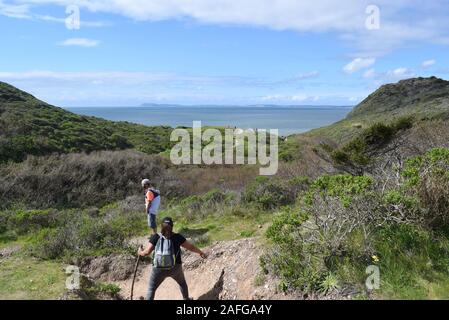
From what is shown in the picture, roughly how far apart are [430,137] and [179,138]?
84.7 ft

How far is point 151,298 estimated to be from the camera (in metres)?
6.96

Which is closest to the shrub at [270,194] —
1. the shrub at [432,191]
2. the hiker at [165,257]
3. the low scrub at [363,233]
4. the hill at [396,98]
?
the low scrub at [363,233]

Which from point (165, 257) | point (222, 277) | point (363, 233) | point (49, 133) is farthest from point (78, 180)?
point (363, 233)

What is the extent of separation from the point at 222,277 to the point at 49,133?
25429mm

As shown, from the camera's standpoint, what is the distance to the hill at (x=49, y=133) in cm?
2547

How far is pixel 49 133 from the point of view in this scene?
30.8 meters

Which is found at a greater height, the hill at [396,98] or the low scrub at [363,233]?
the hill at [396,98]

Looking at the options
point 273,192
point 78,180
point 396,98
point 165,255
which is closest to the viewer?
point 165,255

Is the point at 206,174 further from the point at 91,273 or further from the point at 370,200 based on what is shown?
the point at 370,200

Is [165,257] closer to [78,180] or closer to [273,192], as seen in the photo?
[273,192]

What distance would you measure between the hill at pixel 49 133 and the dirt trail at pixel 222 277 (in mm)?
16178

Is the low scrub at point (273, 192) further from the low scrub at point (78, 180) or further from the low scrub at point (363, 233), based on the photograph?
the low scrub at point (78, 180)
